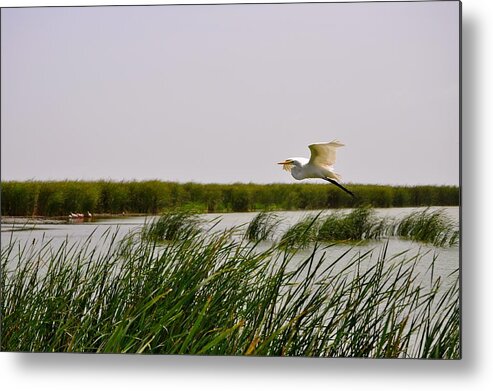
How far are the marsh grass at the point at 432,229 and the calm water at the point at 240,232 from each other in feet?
0.07

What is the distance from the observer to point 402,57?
12.3ft

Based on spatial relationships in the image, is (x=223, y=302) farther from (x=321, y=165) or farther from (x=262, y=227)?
(x=321, y=165)

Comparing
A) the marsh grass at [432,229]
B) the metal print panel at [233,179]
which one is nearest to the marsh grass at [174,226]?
the metal print panel at [233,179]

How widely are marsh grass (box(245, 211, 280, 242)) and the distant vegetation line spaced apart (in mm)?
37

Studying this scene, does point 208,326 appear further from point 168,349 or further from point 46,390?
point 46,390

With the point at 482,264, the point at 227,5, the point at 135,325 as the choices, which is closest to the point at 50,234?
the point at 135,325

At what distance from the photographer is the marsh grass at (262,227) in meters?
3.77

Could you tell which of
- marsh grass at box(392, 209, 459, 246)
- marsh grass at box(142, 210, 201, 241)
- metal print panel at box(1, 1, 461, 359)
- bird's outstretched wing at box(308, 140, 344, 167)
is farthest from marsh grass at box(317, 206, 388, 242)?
marsh grass at box(142, 210, 201, 241)

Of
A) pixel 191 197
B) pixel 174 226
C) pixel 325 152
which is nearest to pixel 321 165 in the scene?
pixel 325 152

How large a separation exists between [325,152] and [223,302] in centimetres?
73

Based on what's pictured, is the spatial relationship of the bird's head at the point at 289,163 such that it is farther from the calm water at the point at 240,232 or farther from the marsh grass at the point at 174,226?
the marsh grass at the point at 174,226

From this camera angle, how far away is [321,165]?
3.74m

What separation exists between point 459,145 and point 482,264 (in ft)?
1.57

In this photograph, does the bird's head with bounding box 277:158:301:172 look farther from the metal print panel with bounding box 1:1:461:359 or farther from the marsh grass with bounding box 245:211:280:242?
the marsh grass with bounding box 245:211:280:242
